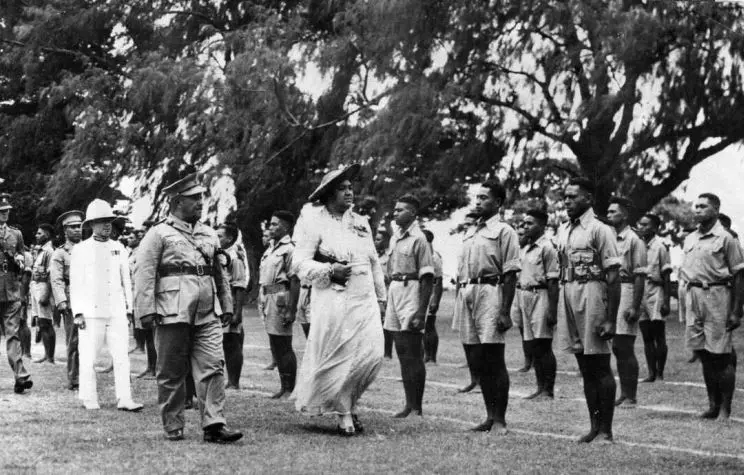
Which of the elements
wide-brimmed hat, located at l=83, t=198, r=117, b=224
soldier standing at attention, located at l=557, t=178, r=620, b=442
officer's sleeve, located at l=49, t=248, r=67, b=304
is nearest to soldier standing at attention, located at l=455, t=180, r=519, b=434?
soldier standing at attention, located at l=557, t=178, r=620, b=442

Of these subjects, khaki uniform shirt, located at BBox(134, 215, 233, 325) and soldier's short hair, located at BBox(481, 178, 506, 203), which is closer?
khaki uniform shirt, located at BBox(134, 215, 233, 325)

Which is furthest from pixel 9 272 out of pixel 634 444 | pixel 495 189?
pixel 634 444

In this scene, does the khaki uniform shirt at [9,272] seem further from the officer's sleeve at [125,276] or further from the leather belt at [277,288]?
the leather belt at [277,288]

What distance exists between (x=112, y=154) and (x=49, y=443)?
83.3ft

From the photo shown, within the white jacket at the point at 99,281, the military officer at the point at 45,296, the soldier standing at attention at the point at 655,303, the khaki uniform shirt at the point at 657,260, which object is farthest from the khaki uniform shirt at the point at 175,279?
the military officer at the point at 45,296

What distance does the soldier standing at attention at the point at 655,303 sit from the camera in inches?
592

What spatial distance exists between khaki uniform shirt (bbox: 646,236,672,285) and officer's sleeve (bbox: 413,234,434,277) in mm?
4940

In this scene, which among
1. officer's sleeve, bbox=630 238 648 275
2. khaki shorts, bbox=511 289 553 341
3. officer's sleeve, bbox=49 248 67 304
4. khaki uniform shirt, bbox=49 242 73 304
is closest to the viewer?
officer's sleeve, bbox=630 238 648 275

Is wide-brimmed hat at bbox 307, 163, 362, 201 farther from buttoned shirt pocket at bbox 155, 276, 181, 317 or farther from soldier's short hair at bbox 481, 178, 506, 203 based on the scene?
buttoned shirt pocket at bbox 155, 276, 181, 317

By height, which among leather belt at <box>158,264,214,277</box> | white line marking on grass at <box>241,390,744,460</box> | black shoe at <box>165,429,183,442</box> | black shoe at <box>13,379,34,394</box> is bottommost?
white line marking on grass at <box>241,390,744,460</box>

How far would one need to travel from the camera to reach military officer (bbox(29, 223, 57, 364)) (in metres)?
18.2

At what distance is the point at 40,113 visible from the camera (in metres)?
40.2

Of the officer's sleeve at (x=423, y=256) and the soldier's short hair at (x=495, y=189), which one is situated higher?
the soldier's short hair at (x=495, y=189)

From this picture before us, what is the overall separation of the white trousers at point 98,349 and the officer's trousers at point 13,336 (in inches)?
55.4
